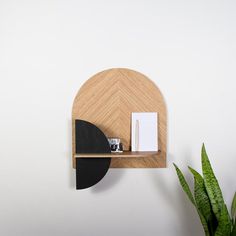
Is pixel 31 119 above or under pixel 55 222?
above

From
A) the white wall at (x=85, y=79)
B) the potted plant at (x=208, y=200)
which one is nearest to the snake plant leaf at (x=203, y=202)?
the potted plant at (x=208, y=200)

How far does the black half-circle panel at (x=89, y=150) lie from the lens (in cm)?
151

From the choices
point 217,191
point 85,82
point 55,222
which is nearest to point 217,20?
point 85,82

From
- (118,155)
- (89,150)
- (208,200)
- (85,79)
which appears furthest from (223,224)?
(85,79)

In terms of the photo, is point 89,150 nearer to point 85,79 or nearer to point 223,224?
point 85,79

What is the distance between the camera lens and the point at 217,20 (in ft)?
5.38

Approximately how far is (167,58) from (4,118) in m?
0.89

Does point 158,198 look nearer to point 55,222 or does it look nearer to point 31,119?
point 55,222

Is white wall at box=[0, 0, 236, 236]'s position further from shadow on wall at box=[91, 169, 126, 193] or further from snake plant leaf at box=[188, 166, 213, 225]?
snake plant leaf at box=[188, 166, 213, 225]

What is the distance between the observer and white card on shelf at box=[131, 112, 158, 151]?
1597 mm

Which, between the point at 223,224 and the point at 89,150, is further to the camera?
the point at 89,150

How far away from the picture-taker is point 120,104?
163 cm

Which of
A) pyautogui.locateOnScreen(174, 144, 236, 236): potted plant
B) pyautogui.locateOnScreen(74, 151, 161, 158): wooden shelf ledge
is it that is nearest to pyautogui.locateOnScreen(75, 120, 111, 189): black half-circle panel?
pyautogui.locateOnScreen(74, 151, 161, 158): wooden shelf ledge

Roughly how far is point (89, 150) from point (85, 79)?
37 cm
